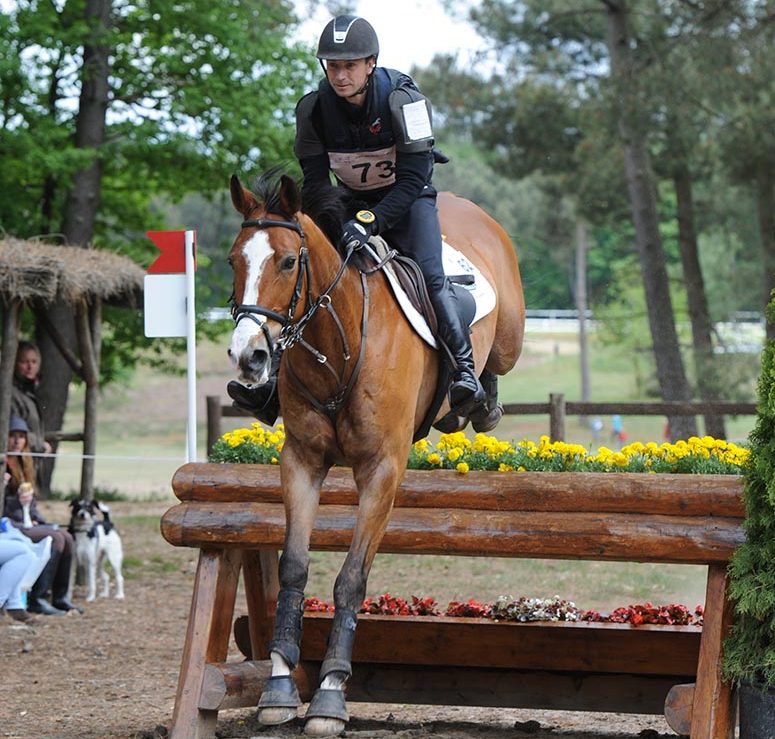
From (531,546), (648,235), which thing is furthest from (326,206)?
(648,235)

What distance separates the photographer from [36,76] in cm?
1580

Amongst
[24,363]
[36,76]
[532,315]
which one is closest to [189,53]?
[36,76]

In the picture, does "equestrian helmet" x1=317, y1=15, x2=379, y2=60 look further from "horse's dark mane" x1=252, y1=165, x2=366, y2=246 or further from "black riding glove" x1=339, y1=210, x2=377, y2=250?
"black riding glove" x1=339, y1=210, x2=377, y2=250

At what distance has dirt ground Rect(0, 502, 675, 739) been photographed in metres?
6.12

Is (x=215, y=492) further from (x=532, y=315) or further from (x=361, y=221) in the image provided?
(x=532, y=315)

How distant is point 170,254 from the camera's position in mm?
7547

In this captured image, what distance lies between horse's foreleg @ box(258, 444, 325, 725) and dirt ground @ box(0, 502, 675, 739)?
574 millimetres

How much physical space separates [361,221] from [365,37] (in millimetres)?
765

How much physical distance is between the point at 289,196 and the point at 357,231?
0.49 metres

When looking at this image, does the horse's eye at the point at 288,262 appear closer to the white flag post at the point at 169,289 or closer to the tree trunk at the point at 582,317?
the white flag post at the point at 169,289

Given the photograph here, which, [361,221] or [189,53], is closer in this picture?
[361,221]

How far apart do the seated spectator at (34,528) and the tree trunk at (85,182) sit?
494cm

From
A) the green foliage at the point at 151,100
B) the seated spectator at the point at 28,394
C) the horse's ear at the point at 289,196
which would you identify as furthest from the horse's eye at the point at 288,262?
the green foliage at the point at 151,100

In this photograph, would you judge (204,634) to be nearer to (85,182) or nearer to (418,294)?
(418,294)
